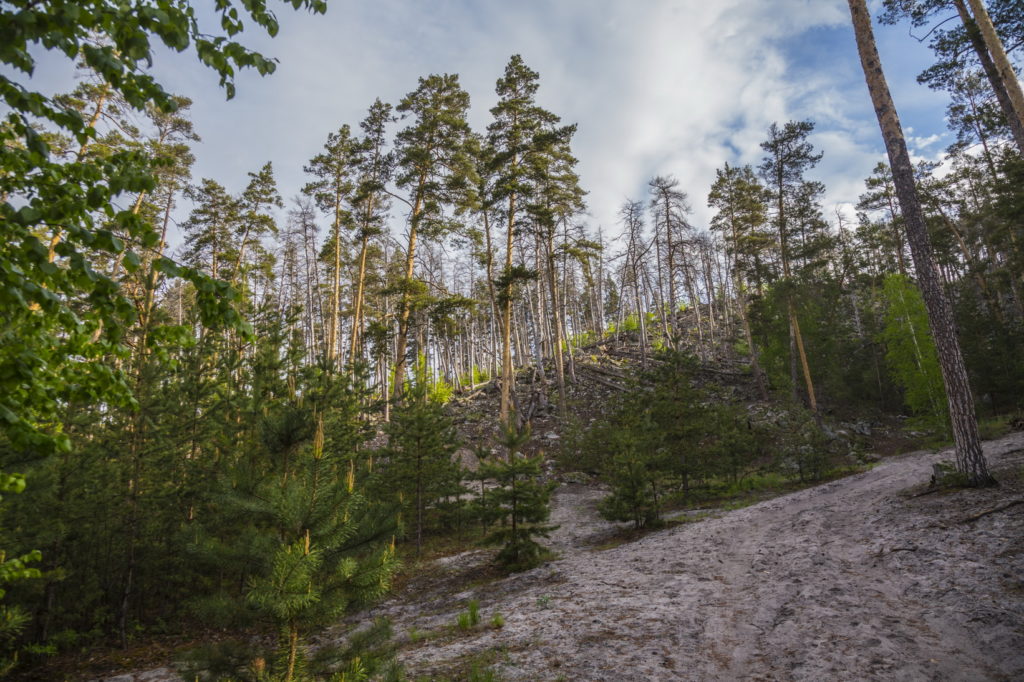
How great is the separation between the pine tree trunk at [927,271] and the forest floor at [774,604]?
2.50 feet

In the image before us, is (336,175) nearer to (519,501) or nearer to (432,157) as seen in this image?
(432,157)

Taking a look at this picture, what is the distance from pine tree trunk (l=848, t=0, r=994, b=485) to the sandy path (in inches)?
35.1

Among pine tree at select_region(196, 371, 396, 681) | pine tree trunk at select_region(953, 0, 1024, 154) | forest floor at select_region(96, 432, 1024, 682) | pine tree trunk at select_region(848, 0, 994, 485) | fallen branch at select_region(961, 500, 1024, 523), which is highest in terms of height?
pine tree trunk at select_region(953, 0, 1024, 154)

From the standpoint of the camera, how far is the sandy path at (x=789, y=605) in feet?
15.1

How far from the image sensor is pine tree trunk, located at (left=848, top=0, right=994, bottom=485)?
8.42 metres

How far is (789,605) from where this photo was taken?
236 inches

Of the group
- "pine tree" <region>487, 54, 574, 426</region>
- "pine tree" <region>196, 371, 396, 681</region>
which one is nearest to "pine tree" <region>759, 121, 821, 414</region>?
"pine tree" <region>487, 54, 574, 426</region>

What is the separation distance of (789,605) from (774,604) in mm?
195

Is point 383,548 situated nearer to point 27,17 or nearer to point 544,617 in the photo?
point 544,617

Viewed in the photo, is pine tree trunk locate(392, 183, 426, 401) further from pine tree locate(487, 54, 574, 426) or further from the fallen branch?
the fallen branch

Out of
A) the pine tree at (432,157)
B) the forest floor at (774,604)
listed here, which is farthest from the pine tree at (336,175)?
the forest floor at (774,604)

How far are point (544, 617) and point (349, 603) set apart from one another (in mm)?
3744

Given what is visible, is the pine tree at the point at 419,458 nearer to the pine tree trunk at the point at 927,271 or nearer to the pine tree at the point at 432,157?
the pine tree at the point at 432,157

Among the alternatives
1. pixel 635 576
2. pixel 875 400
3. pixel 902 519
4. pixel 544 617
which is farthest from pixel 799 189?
pixel 544 617
